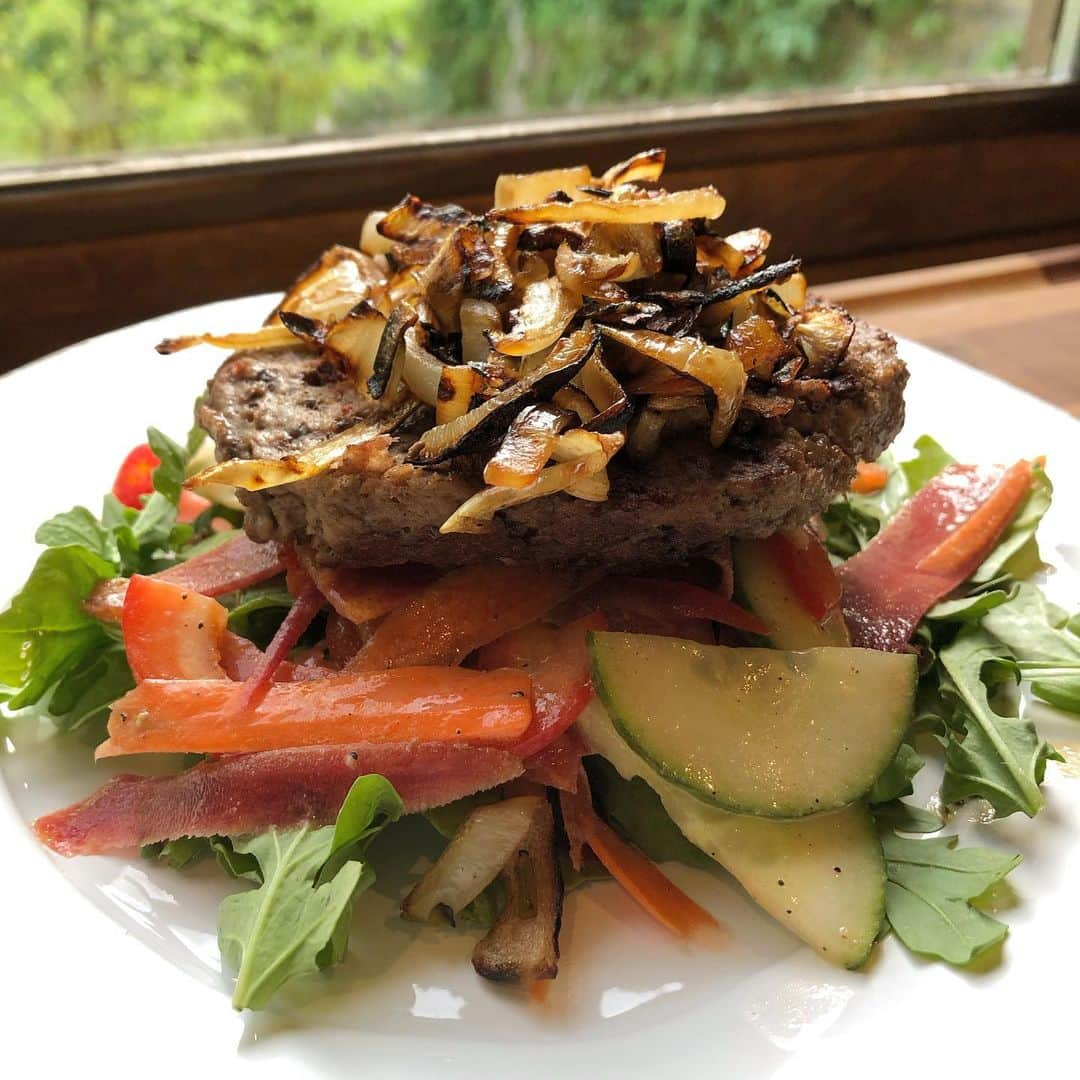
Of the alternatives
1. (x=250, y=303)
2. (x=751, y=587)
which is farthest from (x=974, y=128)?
(x=751, y=587)

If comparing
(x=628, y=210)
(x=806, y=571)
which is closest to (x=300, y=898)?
(x=806, y=571)

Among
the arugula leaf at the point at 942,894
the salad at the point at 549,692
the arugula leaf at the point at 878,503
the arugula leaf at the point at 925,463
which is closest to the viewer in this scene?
the arugula leaf at the point at 942,894

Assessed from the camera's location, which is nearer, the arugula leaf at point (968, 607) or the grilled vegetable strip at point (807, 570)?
the grilled vegetable strip at point (807, 570)

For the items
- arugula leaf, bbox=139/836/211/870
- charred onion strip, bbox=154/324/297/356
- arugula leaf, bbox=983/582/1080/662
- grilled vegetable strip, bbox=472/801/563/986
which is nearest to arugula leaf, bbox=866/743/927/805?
arugula leaf, bbox=983/582/1080/662

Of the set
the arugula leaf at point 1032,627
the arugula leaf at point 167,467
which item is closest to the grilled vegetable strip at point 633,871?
the arugula leaf at point 1032,627

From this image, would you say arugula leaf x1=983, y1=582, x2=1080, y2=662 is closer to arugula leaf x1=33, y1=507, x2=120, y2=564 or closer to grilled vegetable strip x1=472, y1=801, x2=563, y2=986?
grilled vegetable strip x1=472, y1=801, x2=563, y2=986

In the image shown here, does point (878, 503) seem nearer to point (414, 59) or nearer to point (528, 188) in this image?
point (528, 188)

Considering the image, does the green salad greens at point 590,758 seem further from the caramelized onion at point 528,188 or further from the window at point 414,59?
the window at point 414,59
